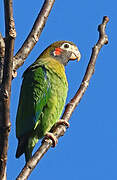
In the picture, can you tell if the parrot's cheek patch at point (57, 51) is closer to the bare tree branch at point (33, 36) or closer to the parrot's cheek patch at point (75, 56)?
the parrot's cheek patch at point (75, 56)

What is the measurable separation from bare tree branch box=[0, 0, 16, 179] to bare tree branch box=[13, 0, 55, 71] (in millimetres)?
1192

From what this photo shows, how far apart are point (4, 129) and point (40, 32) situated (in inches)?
67.1

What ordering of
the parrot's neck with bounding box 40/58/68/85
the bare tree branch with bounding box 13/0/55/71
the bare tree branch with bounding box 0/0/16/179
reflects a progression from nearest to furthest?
1. the bare tree branch with bounding box 0/0/16/179
2. the bare tree branch with bounding box 13/0/55/71
3. the parrot's neck with bounding box 40/58/68/85

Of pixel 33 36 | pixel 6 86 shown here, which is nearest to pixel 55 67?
pixel 33 36

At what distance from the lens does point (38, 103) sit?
4.19 m

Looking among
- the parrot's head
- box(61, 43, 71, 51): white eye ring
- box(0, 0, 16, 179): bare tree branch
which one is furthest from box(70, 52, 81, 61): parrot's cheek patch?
box(0, 0, 16, 179): bare tree branch

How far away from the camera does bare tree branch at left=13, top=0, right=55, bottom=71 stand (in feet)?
11.1

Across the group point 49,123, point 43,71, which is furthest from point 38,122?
point 43,71

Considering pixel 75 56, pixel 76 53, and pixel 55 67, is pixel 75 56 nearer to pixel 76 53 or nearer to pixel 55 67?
pixel 76 53

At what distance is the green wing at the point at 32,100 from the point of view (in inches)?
162

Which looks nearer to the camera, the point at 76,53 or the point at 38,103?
the point at 38,103

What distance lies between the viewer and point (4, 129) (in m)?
2.21

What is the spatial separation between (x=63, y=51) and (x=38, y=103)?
1.48 metres

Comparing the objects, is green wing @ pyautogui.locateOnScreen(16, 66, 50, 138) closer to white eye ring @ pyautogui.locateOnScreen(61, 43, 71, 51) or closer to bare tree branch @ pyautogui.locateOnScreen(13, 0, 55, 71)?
bare tree branch @ pyautogui.locateOnScreen(13, 0, 55, 71)
